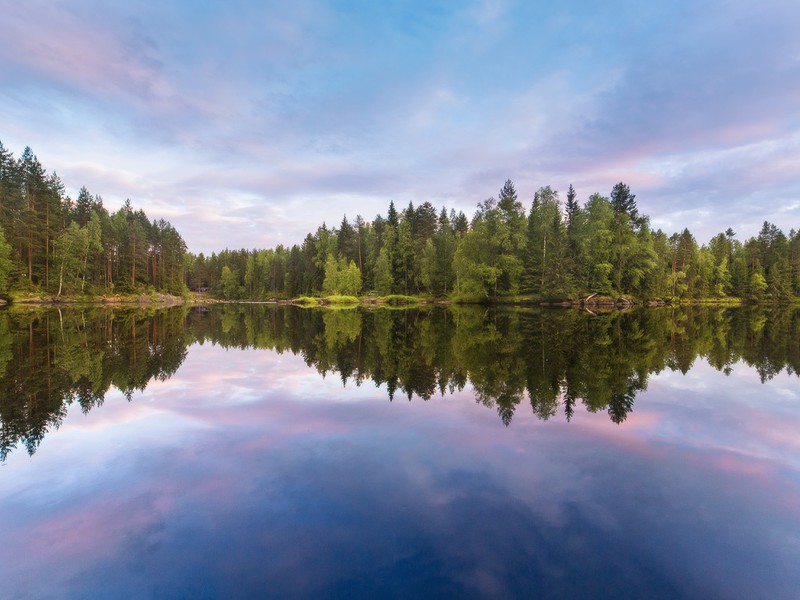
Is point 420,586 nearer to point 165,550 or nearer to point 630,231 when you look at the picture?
point 165,550

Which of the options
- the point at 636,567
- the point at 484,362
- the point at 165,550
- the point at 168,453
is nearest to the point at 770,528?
the point at 636,567

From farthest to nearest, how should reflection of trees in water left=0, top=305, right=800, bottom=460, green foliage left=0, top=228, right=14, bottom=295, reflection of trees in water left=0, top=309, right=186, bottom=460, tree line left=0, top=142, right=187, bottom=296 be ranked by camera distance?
tree line left=0, top=142, right=187, bottom=296
green foliage left=0, top=228, right=14, bottom=295
reflection of trees in water left=0, top=305, right=800, bottom=460
reflection of trees in water left=0, top=309, right=186, bottom=460

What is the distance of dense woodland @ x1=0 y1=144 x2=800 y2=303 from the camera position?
7219 centimetres

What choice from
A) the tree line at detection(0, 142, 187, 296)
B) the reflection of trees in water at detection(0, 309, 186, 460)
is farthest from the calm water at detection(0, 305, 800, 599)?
the tree line at detection(0, 142, 187, 296)

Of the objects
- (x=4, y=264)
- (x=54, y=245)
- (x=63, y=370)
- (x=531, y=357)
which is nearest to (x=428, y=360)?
(x=531, y=357)

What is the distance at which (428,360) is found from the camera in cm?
1972

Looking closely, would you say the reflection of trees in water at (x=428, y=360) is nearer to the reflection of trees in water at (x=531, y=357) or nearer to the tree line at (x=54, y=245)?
the reflection of trees in water at (x=531, y=357)

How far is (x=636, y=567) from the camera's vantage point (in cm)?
508

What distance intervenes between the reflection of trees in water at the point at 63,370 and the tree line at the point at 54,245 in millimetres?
50899

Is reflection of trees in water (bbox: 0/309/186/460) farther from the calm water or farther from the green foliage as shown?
the green foliage

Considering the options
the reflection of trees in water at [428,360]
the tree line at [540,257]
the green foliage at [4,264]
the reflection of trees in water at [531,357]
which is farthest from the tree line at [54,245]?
the reflection of trees in water at [531,357]

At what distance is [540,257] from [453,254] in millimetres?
20548

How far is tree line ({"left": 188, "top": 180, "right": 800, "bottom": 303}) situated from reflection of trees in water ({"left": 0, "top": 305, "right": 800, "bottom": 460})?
44.0 metres

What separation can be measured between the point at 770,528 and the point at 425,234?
106m
